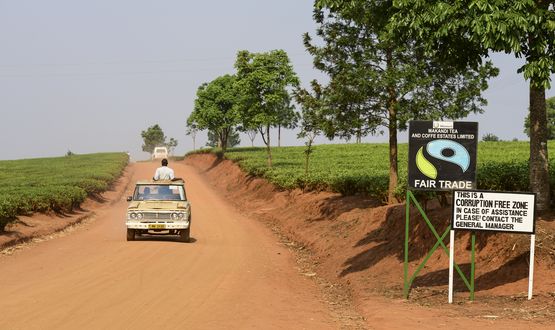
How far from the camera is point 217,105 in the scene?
243ft

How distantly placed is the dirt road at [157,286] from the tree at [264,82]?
27327mm

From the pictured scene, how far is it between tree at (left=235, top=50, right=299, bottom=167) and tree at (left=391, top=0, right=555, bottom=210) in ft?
115

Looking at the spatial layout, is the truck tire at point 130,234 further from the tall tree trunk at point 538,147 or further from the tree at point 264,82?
the tree at point 264,82

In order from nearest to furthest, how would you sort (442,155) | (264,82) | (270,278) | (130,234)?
(442,155) → (270,278) → (130,234) → (264,82)

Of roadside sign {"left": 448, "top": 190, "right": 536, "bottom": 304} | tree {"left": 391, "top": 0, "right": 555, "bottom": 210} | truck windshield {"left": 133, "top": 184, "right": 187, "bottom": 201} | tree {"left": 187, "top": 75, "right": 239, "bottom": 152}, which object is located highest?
tree {"left": 187, "top": 75, "right": 239, "bottom": 152}

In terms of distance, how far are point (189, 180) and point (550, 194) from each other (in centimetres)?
4309

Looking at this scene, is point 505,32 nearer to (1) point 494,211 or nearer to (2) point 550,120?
(1) point 494,211

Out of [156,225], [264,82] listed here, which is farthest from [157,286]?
[264,82]

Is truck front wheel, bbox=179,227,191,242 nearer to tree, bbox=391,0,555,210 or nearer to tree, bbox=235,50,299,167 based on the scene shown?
tree, bbox=391,0,555,210

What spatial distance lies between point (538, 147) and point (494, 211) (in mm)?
3279

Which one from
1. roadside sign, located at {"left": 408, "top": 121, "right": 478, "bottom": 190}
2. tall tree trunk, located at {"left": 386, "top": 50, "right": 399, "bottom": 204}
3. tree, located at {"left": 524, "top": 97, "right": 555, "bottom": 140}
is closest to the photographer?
roadside sign, located at {"left": 408, "top": 121, "right": 478, "bottom": 190}

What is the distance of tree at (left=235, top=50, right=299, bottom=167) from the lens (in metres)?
49.1

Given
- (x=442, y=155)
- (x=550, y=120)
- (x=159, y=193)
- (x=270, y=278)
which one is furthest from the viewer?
(x=550, y=120)

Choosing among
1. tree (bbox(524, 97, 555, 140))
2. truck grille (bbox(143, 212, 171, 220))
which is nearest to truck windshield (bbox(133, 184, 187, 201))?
truck grille (bbox(143, 212, 171, 220))
